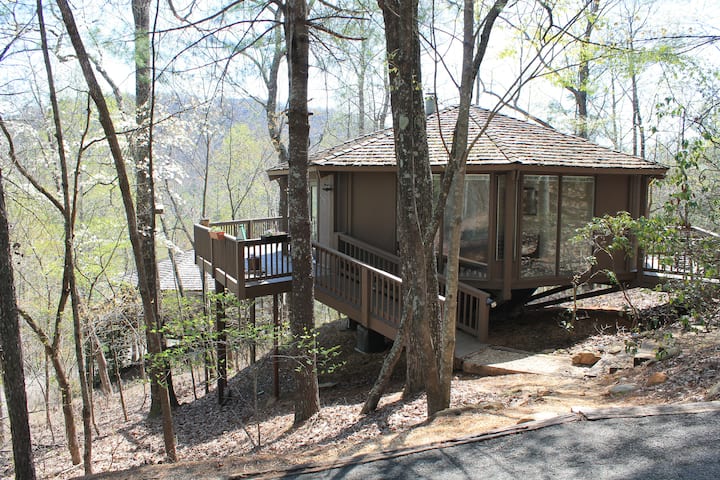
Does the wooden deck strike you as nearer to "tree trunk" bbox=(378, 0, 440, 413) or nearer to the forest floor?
the forest floor

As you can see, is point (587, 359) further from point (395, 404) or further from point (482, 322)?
point (395, 404)

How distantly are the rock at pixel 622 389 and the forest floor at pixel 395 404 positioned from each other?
10 mm

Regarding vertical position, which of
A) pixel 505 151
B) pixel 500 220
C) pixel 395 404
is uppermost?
pixel 505 151

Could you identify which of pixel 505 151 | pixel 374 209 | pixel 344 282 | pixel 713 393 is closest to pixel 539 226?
pixel 505 151

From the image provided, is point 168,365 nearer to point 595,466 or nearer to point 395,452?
point 395,452

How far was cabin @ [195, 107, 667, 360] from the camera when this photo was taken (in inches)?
350

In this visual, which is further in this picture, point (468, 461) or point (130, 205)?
point (130, 205)

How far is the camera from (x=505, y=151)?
941 centimetres

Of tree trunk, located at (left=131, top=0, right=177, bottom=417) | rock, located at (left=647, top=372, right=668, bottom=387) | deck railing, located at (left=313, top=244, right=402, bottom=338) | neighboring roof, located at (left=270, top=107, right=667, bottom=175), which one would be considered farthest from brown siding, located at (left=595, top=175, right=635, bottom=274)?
tree trunk, located at (left=131, top=0, right=177, bottom=417)

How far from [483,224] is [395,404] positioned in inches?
157

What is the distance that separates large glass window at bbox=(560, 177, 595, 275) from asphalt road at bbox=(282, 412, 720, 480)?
19.1 ft

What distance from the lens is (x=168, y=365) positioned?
8039 mm

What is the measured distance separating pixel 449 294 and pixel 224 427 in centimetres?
573

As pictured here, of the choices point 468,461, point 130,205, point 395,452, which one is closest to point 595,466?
point 468,461
